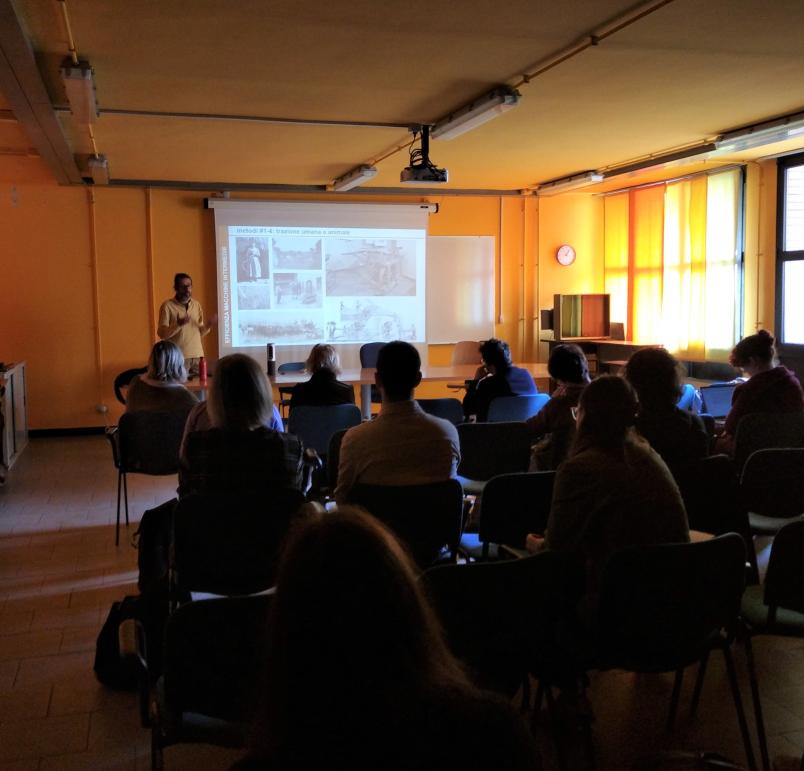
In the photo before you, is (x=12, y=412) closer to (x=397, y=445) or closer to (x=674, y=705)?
(x=397, y=445)

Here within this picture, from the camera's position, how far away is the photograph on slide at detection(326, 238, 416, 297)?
977cm

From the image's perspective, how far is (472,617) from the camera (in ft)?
6.76

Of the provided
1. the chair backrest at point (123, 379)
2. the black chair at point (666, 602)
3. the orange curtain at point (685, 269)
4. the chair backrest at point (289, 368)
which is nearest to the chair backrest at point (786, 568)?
the black chair at point (666, 602)

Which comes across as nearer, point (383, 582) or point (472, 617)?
point (383, 582)

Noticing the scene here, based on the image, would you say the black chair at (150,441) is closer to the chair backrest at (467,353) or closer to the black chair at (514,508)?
the black chair at (514,508)

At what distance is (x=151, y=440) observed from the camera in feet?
15.6

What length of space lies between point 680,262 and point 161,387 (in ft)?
20.8

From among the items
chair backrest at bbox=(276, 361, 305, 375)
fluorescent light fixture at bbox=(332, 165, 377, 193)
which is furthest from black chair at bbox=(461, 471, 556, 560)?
fluorescent light fixture at bbox=(332, 165, 377, 193)

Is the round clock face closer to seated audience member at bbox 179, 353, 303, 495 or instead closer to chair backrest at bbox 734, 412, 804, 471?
chair backrest at bbox 734, 412, 804, 471

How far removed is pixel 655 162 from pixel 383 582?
7.88 metres

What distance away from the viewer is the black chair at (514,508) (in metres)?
3.09

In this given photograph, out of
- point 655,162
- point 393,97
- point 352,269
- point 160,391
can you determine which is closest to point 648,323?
point 655,162

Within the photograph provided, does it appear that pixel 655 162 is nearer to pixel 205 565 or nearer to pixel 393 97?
pixel 393 97

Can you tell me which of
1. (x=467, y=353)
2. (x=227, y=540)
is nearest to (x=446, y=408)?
(x=227, y=540)
